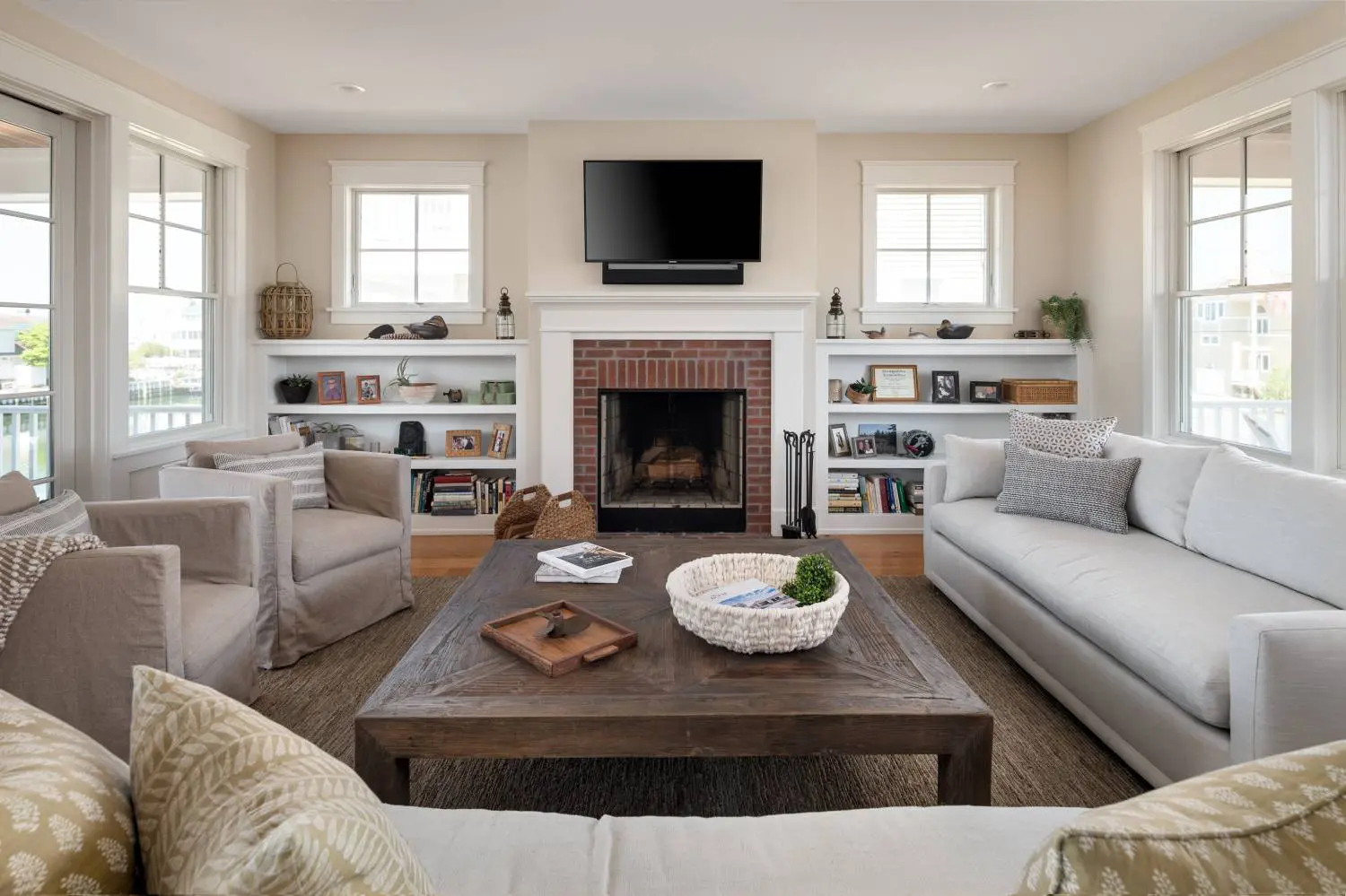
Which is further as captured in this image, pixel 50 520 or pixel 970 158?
pixel 970 158

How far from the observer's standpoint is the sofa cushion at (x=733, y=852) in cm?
101

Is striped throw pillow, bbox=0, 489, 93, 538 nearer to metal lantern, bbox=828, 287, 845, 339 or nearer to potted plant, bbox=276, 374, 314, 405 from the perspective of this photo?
potted plant, bbox=276, 374, 314, 405

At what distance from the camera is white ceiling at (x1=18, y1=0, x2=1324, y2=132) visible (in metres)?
3.33

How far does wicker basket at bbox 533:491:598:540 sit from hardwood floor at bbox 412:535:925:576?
1.30ft

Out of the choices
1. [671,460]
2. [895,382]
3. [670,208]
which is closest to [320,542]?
[671,460]

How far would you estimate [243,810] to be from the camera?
67 centimetres

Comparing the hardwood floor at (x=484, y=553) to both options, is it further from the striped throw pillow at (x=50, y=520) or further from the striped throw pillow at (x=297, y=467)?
the striped throw pillow at (x=50, y=520)

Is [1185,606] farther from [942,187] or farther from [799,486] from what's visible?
[942,187]

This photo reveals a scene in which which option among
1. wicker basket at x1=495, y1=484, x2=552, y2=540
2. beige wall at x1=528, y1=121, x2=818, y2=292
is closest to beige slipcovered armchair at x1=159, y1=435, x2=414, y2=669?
wicker basket at x1=495, y1=484, x2=552, y2=540

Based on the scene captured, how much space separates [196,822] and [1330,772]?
88cm

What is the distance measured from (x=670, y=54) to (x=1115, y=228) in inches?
109

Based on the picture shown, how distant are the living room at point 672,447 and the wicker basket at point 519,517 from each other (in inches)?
0.8

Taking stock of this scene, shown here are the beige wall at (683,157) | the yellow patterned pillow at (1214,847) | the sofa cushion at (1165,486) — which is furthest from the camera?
the beige wall at (683,157)

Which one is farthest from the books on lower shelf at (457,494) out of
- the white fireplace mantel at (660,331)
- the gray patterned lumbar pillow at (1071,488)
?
the gray patterned lumbar pillow at (1071,488)
